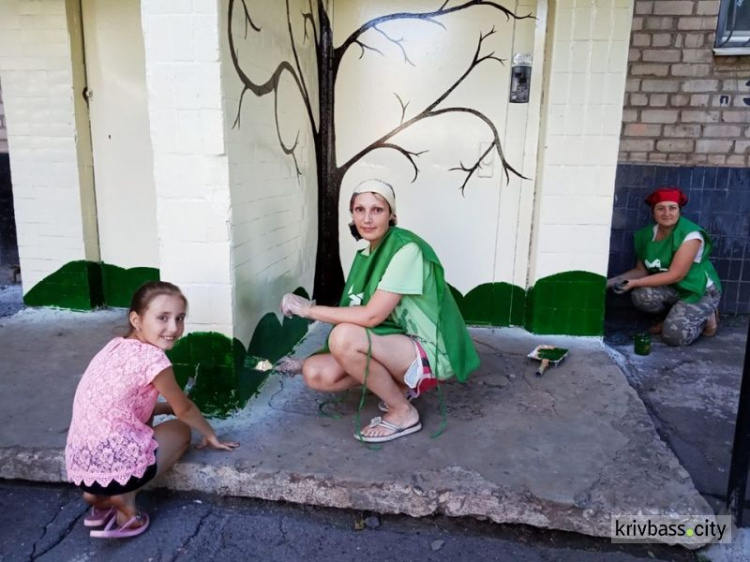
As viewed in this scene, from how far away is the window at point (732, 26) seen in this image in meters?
4.54

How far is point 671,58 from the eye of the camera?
4.59 metres

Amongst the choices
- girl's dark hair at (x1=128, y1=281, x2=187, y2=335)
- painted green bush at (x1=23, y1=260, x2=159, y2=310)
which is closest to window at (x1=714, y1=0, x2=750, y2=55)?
girl's dark hair at (x1=128, y1=281, x2=187, y2=335)

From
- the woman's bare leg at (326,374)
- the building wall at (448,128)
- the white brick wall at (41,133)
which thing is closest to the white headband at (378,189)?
the woman's bare leg at (326,374)

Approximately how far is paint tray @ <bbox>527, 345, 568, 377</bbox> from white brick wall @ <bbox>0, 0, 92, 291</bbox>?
131 inches

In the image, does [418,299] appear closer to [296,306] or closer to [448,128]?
[296,306]

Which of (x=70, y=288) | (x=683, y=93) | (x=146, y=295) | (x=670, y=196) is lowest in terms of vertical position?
(x=70, y=288)

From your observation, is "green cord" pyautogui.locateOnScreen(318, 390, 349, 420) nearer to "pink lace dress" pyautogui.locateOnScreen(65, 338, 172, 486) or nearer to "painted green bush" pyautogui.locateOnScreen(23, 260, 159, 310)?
"pink lace dress" pyautogui.locateOnScreen(65, 338, 172, 486)

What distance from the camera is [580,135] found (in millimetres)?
3799

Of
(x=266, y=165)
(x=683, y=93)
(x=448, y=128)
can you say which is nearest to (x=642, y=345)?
(x=448, y=128)

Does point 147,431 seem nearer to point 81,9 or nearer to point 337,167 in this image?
point 337,167

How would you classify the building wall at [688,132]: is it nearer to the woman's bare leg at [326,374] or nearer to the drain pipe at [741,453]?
the drain pipe at [741,453]

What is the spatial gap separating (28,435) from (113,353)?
879 millimetres

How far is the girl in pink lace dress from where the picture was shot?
7.00ft

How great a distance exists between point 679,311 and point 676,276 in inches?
10.1
